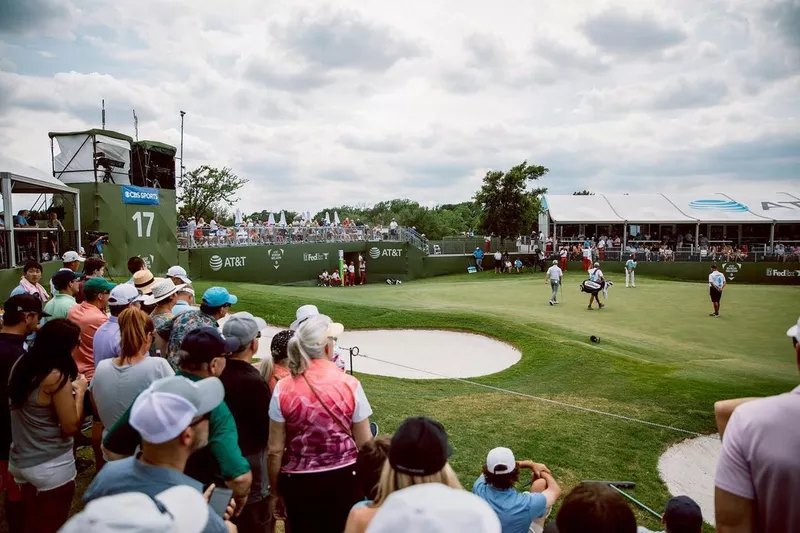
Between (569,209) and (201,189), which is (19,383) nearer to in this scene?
(569,209)

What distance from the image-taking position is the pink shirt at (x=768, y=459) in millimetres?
2275

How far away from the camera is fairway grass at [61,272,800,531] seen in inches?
276

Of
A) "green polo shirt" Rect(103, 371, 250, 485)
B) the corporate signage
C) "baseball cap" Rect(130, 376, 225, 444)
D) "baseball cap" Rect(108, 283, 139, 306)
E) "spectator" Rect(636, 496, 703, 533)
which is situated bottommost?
"spectator" Rect(636, 496, 703, 533)

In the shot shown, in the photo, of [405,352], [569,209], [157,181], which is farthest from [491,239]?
[405,352]

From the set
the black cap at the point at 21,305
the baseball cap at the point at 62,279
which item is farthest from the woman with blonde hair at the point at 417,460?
the baseball cap at the point at 62,279

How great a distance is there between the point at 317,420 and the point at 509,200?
36563 millimetres

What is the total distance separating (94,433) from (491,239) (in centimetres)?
3725

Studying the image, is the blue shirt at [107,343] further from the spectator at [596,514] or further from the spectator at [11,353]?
the spectator at [596,514]

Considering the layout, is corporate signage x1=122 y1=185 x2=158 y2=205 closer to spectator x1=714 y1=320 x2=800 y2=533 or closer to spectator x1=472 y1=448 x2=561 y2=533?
spectator x1=472 y1=448 x2=561 y2=533

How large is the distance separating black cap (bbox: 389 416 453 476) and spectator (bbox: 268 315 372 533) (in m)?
1.22

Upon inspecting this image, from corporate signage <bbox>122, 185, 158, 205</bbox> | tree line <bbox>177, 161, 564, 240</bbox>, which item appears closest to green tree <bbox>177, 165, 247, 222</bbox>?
tree line <bbox>177, 161, 564, 240</bbox>

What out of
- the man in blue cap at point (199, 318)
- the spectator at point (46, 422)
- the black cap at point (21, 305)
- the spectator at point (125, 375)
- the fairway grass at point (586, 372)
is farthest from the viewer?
the fairway grass at point (586, 372)

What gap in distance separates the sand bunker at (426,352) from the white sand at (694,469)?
512 cm

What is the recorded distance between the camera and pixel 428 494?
1750mm
